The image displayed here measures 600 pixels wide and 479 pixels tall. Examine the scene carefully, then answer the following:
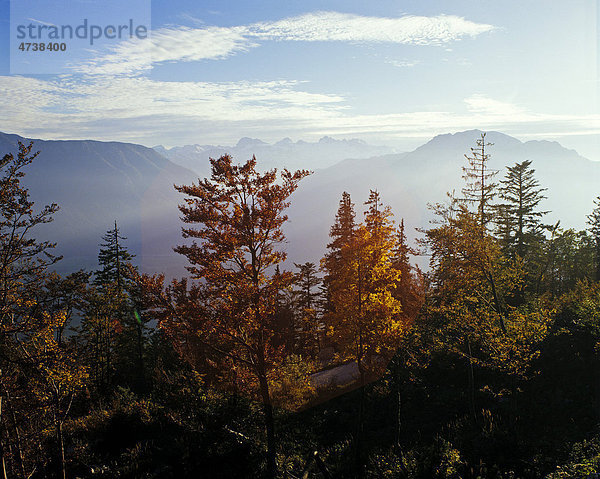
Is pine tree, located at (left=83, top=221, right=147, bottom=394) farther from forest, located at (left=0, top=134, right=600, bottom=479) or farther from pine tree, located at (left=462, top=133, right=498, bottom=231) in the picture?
pine tree, located at (left=462, top=133, right=498, bottom=231)

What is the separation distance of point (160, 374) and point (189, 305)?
35.2ft

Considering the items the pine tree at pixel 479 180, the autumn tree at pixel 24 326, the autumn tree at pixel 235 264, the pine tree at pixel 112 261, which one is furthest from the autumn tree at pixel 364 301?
the pine tree at pixel 112 261

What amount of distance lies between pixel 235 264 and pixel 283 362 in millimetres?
4994

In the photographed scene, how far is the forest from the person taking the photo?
478 inches

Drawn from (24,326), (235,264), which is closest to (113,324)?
(24,326)

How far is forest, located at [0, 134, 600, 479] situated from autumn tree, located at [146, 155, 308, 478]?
0.05 m

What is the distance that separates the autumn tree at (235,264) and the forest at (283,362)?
0.17ft

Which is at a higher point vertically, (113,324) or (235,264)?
(235,264)

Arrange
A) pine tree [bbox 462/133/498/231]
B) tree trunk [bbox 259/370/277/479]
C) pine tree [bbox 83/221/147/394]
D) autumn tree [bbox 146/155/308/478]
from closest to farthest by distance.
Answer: autumn tree [bbox 146/155/308/478]
tree trunk [bbox 259/370/277/479]
pine tree [bbox 462/133/498/231]
pine tree [bbox 83/221/147/394]

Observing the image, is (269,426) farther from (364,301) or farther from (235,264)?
(235,264)

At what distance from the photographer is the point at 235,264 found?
12.9 meters

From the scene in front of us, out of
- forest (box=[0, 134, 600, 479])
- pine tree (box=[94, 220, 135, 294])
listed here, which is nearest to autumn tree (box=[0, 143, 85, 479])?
forest (box=[0, 134, 600, 479])

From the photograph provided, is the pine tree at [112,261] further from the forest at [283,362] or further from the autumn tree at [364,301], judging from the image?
the autumn tree at [364,301]

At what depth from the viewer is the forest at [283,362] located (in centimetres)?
1215
